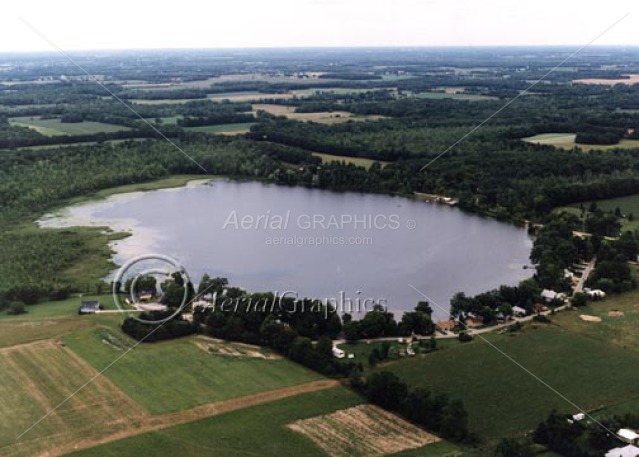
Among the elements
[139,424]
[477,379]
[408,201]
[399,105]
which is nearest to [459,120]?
[399,105]

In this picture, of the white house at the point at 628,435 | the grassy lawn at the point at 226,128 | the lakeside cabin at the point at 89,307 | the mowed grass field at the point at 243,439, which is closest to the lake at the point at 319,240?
the lakeside cabin at the point at 89,307

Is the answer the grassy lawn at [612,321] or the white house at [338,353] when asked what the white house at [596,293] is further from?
the white house at [338,353]

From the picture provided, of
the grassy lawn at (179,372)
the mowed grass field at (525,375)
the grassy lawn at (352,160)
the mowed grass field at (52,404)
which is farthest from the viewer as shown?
the grassy lawn at (352,160)

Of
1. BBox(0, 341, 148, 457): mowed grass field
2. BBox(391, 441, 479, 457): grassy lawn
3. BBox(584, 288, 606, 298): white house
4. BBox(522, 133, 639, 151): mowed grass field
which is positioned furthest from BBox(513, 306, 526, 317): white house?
BBox(522, 133, 639, 151): mowed grass field

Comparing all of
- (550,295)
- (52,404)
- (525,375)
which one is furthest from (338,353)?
(550,295)

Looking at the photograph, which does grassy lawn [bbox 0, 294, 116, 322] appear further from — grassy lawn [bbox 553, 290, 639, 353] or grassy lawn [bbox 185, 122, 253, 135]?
grassy lawn [bbox 185, 122, 253, 135]

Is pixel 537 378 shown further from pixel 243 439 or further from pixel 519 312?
pixel 243 439
